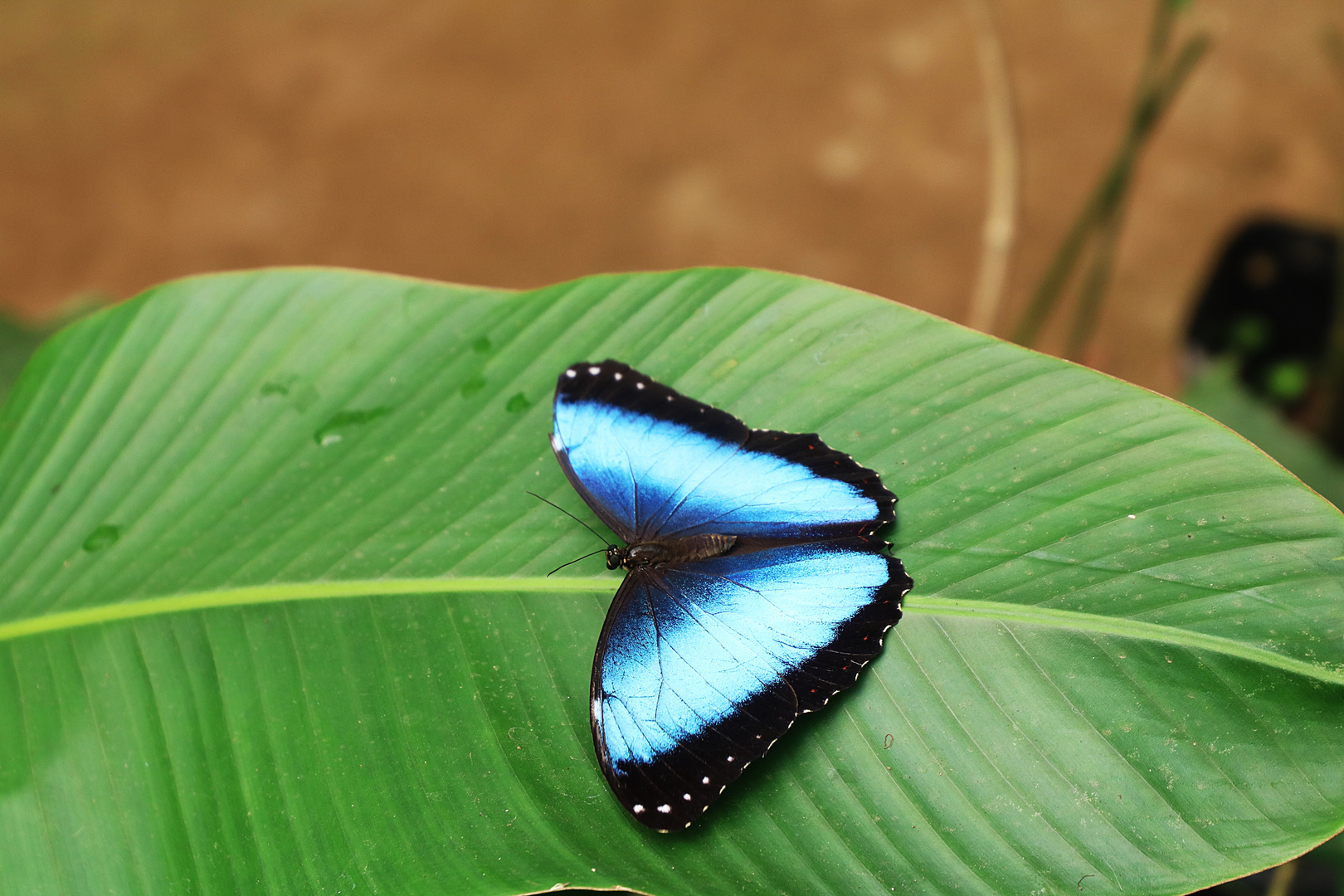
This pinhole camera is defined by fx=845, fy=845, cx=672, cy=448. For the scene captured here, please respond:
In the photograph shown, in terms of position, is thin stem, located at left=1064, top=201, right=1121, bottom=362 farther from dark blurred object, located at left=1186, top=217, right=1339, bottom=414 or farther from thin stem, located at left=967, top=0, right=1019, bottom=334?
dark blurred object, located at left=1186, top=217, right=1339, bottom=414

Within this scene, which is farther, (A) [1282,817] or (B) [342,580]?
(B) [342,580]

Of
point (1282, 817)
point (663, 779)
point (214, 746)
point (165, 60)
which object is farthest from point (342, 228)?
point (1282, 817)

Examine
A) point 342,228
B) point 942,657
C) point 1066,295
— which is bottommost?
point 942,657

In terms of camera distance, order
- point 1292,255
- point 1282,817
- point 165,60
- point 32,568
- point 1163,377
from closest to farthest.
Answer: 1. point 1282,817
2. point 32,568
3. point 1292,255
4. point 1163,377
5. point 165,60

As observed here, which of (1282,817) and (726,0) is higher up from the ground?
(726,0)

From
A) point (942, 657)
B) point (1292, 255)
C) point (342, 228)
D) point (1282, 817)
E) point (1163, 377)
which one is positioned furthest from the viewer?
point (342, 228)

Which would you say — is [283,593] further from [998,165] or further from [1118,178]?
[1118,178]

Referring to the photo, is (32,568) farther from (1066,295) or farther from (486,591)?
(1066,295)

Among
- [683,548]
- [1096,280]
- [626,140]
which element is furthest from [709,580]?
[626,140]
